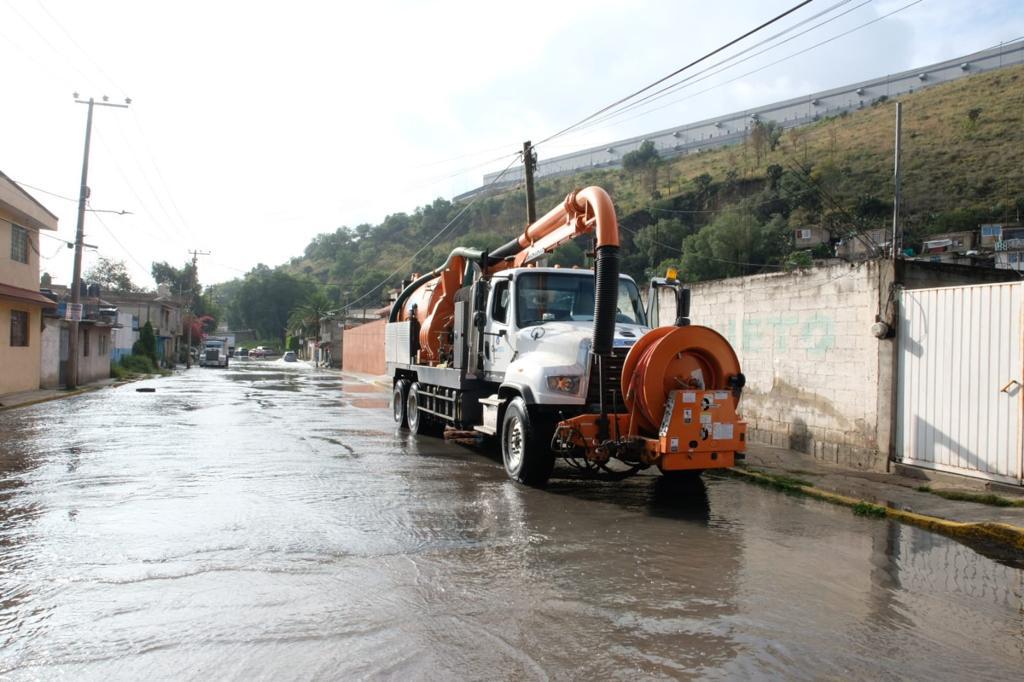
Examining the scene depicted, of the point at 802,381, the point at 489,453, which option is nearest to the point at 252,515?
the point at 489,453

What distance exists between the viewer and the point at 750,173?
70875 mm

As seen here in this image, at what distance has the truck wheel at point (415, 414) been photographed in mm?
14500

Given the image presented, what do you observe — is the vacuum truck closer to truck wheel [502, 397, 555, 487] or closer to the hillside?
truck wheel [502, 397, 555, 487]

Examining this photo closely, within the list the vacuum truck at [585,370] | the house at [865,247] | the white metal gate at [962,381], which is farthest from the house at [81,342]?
the white metal gate at [962,381]

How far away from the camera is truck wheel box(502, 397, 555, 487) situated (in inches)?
342

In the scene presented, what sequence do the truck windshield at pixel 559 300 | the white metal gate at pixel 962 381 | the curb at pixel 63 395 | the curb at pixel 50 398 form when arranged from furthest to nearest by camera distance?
1. the curb at pixel 63 395
2. the curb at pixel 50 398
3. the truck windshield at pixel 559 300
4. the white metal gate at pixel 962 381

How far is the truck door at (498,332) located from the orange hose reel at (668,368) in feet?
7.20

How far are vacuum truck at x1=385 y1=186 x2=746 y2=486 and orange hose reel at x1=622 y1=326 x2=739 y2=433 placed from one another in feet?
0.04

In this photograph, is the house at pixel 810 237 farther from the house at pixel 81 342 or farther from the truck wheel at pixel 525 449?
the truck wheel at pixel 525 449

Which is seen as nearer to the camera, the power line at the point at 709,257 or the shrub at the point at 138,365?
the power line at the point at 709,257

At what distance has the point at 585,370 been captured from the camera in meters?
8.53

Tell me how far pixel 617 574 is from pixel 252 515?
3.74 m

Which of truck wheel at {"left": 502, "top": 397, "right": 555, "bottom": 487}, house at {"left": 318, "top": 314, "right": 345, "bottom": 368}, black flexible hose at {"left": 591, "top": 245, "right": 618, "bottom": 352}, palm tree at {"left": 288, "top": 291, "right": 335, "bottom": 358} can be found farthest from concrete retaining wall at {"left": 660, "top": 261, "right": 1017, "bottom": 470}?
palm tree at {"left": 288, "top": 291, "right": 335, "bottom": 358}

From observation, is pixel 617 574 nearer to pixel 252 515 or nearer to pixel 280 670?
pixel 280 670
